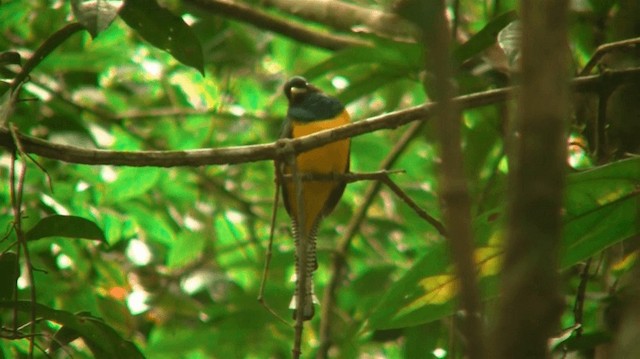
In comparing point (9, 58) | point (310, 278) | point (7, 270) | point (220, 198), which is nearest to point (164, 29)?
point (9, 58)

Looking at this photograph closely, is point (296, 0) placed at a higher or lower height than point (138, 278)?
higher

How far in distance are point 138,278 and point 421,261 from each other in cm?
353

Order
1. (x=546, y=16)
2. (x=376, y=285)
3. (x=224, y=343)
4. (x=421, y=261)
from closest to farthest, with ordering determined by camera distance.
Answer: (x=546, y=16) → (x=421, y=261) → (x=224, y=343) → (x=376, y=285)

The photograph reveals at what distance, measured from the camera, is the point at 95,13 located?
6.56ft

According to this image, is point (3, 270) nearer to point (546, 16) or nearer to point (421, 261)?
point (421, 261)

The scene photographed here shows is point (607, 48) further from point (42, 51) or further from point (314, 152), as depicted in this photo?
point (314, 152)

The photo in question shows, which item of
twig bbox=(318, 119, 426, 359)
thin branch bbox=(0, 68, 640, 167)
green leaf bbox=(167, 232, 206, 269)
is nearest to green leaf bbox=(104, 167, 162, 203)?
green leaf bbox=(167, 232, 206, 269)

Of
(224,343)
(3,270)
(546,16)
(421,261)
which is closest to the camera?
(546,16)

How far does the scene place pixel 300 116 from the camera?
4.13 m

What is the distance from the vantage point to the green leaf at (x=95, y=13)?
197 centimetres

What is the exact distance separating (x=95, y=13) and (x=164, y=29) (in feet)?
0.95

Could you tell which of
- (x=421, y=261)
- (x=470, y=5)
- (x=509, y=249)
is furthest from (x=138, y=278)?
(x=509, y=249)

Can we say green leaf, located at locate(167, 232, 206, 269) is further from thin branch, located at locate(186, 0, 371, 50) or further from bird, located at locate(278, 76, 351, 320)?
thin branch, located at locate(186, 0, 371, 50)

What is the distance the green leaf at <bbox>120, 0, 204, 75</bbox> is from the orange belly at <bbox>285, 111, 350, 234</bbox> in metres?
1.59
